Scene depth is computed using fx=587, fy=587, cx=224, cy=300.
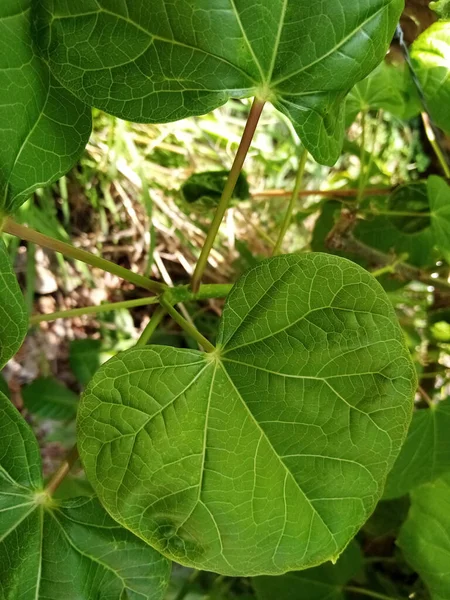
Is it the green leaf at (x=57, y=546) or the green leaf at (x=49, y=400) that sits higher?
the green leaf at (x=57, y=546)

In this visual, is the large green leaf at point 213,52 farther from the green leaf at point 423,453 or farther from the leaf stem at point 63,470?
the green leaf at point 423,453

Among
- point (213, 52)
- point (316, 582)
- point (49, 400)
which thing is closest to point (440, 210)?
point (213, 52)

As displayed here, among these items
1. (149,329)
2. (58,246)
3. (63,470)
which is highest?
(58,246)

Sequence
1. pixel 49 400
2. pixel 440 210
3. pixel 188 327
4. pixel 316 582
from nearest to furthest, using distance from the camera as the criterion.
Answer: pixel 188 327, pixel 440 210, pixel 316 582, pixel 49 400

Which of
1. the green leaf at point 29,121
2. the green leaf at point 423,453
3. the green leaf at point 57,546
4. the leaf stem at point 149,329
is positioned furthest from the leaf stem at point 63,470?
the green leaf at point 423,453

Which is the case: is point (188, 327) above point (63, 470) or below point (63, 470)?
above

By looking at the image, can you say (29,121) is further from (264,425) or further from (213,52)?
(264,425)

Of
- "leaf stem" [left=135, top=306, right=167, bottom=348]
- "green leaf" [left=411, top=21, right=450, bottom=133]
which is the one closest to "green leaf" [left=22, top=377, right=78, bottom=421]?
"leaf stem" [left=135, top=306, right=167, bottom=348]
